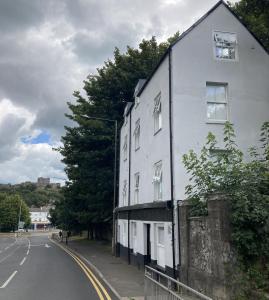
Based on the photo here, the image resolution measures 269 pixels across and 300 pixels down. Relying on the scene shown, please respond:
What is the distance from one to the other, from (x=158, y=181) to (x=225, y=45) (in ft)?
22.1

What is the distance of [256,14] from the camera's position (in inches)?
795

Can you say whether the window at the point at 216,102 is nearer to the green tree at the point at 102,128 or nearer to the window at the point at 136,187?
the window at the point at 136,187

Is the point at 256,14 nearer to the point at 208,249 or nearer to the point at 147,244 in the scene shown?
the point at 147,244

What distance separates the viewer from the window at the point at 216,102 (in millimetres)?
14695

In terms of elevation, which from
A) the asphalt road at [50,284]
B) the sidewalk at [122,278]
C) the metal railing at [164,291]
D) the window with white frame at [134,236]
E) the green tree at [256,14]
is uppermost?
the green tree at [256,14]

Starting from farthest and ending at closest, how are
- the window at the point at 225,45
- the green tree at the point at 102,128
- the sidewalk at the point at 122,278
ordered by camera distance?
1. the green tree at the point at 102,128
2. the window at the point at 225,45
3. the sidewalk at the point at 122,278

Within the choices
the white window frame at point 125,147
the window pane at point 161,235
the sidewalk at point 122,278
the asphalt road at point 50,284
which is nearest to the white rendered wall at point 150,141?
the window pane at point 161,235

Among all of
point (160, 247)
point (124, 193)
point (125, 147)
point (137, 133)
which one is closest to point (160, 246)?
point (160, 247)

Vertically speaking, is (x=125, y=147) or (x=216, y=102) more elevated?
(x=125, y=147)

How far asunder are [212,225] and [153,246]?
661 cm

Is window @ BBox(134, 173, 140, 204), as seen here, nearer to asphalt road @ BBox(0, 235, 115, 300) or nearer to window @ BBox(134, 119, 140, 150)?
window @ BBox(134, 119, 140, 150)

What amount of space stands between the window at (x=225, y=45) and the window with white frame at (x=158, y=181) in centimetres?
550

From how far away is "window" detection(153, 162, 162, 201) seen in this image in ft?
51.3

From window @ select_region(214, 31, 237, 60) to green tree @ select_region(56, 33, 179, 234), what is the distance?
14.5 m
